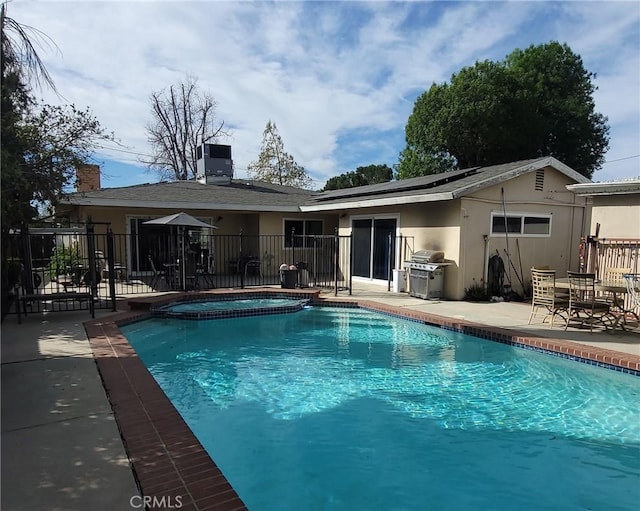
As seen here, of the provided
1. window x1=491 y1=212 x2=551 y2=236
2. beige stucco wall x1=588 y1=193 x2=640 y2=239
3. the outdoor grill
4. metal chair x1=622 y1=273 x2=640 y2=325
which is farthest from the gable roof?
metal chair x1=622 y1=273 x2=640 y2=325

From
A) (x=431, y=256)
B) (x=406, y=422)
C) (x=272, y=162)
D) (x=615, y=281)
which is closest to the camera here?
(x=406, y=422)

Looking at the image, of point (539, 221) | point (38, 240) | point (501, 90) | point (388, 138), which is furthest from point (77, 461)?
point (388, 138)

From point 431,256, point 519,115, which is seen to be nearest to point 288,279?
point 431,256

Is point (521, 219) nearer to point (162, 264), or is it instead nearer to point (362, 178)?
point (162, 264)

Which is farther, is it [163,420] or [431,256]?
[431,256]

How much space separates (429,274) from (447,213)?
1661 mm

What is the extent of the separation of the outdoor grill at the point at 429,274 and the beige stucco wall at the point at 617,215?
346cm

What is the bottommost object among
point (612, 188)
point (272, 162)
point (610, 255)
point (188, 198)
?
point (610, 255)

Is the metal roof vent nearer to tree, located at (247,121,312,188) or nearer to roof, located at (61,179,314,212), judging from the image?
roof, located at (61,179,314,212)

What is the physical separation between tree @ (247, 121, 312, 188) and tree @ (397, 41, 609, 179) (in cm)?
1259

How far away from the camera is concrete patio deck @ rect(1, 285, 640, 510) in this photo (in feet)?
8.02

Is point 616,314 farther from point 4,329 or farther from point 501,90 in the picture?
point 501,90

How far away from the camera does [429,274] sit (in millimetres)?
10594

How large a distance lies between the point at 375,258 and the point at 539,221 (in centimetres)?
487
